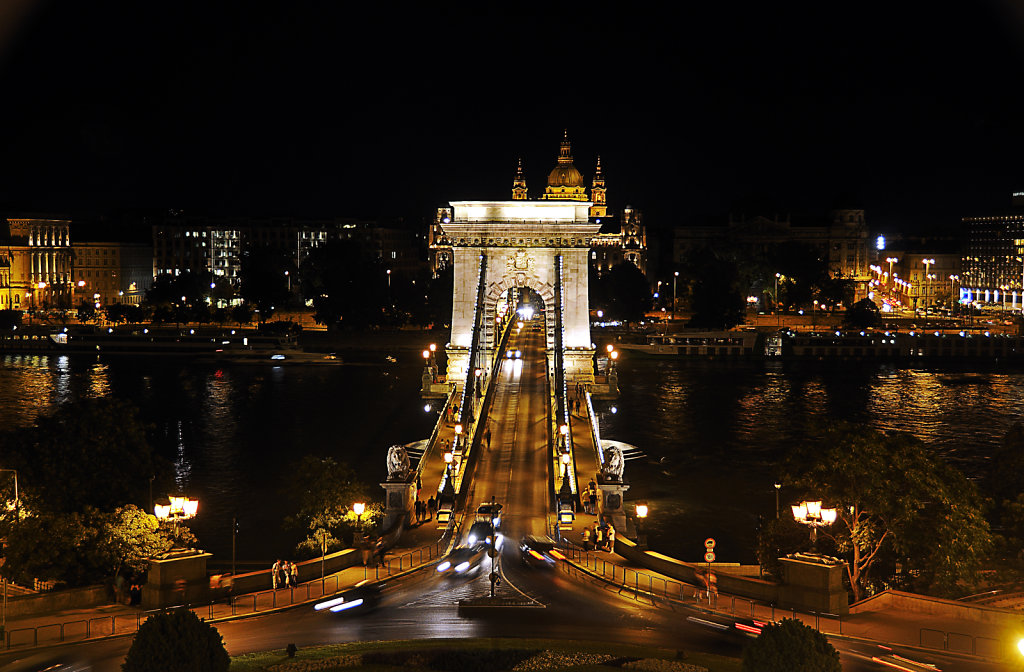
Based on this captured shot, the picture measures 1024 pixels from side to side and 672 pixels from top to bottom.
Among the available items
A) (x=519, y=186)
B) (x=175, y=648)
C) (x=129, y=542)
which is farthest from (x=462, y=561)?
(x=519, y=186)

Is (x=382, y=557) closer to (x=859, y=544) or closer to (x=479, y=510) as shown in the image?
(x=479, y=510)

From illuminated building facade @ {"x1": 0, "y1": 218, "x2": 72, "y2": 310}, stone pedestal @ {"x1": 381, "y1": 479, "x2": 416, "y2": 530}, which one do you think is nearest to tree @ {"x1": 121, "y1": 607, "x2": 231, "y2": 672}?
stone pedestal @ {"x1": 381, "y1": 479, "x2": 416, "y2": 530}

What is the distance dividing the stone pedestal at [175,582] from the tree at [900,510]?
593 inches

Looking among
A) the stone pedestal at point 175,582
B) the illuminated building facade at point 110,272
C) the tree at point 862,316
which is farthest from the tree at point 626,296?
the stone pedestal at point 175,582

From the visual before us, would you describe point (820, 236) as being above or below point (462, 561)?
above

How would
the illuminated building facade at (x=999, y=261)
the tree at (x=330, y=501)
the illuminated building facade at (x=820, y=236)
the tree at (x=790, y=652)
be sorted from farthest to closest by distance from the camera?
the illuminated building facade at (x=999, y=261), the illuminated building facade at (x=820, y=236), the tree at (x=330, y=501), the tree at (x=790, y=652)

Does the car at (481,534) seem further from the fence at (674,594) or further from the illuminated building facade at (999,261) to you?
the illuminated building facade at (999,261)

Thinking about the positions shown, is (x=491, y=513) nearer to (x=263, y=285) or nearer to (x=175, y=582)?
(x=175, y=582)

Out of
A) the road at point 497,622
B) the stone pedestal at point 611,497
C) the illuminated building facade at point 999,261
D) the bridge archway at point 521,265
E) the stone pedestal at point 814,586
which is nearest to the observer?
the road at point 497,622

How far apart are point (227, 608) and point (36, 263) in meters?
146

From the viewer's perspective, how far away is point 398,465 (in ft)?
117

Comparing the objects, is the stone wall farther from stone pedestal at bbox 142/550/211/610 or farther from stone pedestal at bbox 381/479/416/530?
stone pedestal at bbox 381/479/416/530

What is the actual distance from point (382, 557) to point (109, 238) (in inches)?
6302

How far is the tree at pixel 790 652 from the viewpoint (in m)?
16.9
